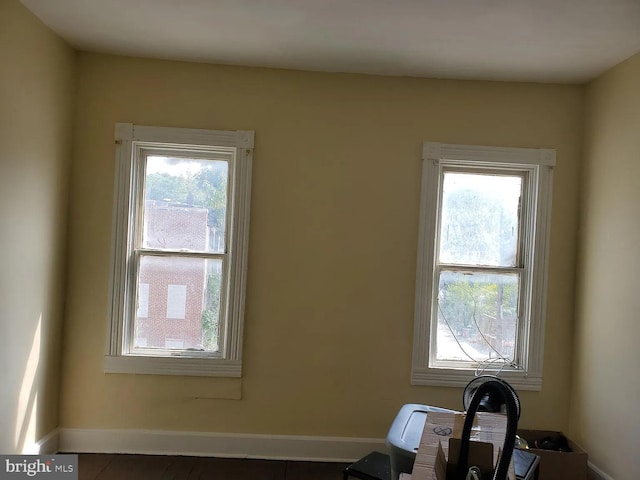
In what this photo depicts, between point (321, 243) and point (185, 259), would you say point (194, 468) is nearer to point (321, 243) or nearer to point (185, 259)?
point (185, 259)

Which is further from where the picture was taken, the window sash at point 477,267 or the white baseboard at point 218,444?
the window sash at point 477,267

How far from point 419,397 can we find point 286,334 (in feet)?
3.30

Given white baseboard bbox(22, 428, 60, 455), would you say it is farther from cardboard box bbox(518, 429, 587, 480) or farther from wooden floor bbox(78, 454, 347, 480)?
cardboard box bbox(518, 429, 587, 480)

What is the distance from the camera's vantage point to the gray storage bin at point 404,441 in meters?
2.37

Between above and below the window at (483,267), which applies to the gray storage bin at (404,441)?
below

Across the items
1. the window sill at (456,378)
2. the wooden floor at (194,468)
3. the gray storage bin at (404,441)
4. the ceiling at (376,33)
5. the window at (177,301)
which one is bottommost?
the wooden floor at (194,468)

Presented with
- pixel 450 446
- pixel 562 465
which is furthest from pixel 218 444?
pixel 450 446

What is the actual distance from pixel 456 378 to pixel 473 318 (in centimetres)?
43

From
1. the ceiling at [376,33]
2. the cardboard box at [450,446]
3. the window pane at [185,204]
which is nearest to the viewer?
the cardboard box at [450,446]

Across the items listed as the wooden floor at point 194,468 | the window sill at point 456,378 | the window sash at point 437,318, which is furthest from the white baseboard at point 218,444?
the window sash at point 437,318

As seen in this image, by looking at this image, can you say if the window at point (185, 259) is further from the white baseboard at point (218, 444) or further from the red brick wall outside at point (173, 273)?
the white baseboard at point (218, 444)

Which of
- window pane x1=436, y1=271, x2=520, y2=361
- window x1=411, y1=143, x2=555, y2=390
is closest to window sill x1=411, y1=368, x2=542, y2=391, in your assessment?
window x1=411, y1=143, x2=555, y2=390

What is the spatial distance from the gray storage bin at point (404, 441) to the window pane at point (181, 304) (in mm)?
1450

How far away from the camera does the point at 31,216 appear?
2961 millimetres
